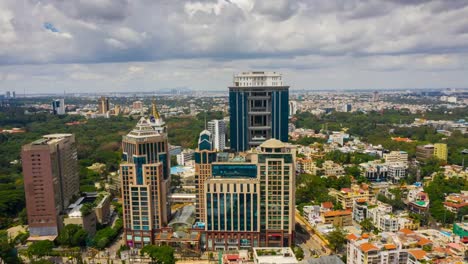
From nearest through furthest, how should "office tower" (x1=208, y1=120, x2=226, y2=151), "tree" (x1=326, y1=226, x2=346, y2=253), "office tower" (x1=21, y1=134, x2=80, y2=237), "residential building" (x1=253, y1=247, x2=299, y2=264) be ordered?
"residential building" (x1=253, y1=247, x2=299, y2=264)
"tree" (x1=326, y1=226, x2=346, y2=253)
"office tower" (x1=21, y1=134, x2=80, y2=237)
"office tower" (x1=208, y1=120, x2=226, y2=151)

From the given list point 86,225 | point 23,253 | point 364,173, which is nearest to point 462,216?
point 364,173

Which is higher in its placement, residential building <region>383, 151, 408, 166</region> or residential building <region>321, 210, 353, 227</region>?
→ residential building <region>383, 151, 408, 166</region>

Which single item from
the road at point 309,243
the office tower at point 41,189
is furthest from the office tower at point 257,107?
the office tower at point 41,189

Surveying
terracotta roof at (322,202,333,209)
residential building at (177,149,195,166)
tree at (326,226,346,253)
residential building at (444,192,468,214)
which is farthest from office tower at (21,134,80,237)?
residential building at (444,192,468,214)

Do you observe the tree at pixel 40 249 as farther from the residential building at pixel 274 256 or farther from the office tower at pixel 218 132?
the office tower at pixel 218 132

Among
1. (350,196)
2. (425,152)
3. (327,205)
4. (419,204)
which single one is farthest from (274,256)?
(425,152)

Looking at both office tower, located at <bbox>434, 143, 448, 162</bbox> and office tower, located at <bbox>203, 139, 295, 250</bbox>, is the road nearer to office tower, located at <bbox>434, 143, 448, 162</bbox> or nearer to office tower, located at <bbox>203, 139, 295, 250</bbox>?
office tower, located at <bbox>203, 139, 295, 250</bbox>
